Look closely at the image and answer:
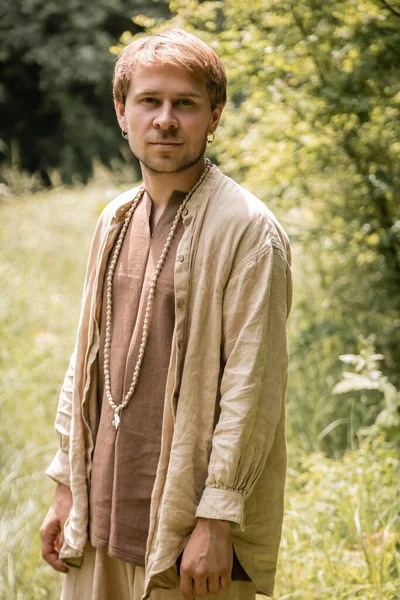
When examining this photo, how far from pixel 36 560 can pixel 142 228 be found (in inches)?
62.6

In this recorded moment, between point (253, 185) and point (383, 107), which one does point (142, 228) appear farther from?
point (253, 185)

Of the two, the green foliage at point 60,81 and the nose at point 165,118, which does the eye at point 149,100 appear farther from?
the green foliage at point 60,81

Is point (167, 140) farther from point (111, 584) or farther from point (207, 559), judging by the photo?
point (111, 584)

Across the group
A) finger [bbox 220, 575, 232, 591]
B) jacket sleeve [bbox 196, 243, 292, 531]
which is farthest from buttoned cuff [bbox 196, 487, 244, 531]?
finger [bbox 220, 575, 232, 591]

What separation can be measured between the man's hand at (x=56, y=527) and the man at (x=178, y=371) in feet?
0.16

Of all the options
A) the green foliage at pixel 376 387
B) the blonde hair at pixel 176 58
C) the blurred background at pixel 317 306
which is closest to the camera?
the blonde hair at pixel 176 58

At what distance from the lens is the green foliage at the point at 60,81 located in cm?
1564

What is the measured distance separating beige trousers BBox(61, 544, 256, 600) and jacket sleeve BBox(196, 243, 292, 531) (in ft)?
0.84

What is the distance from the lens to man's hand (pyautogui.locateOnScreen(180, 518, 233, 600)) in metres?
1.66

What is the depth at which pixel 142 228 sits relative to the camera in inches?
76.4

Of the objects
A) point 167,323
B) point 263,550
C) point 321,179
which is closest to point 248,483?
point 263,550

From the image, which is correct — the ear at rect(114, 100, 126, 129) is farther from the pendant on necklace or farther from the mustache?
the pendant on necklace

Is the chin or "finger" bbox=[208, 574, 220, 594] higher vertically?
the chin

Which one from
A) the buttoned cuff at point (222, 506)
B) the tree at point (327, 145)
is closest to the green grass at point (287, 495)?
the tree at point (327, 145)
